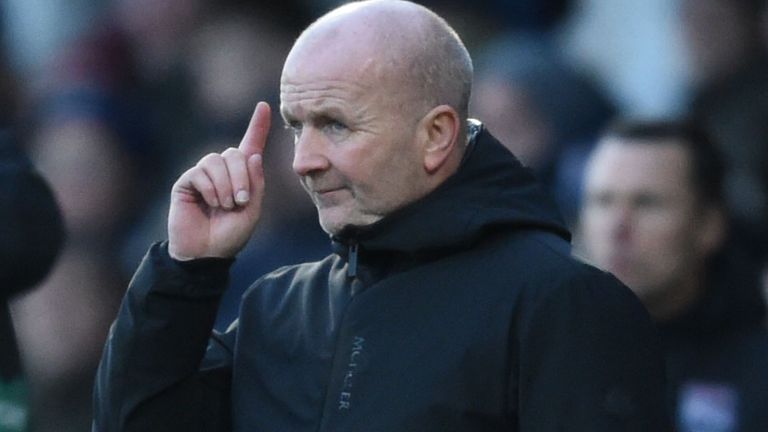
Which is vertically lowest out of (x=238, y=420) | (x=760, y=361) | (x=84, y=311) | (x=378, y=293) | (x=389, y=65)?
(x=84, y=311)

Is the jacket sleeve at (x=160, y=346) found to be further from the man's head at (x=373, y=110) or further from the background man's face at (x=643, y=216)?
the background man's face at (x=643, y=216)

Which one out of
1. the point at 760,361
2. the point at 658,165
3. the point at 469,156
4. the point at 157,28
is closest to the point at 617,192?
the point at 658,165

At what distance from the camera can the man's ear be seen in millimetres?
3592

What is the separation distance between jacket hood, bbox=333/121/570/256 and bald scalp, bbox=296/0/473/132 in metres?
0.09

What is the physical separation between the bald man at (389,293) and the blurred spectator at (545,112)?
2.97m

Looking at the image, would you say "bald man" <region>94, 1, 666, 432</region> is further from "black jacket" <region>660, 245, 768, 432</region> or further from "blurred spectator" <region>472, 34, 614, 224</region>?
"blurred spectator" <region>472, 34, 614, 224</region>

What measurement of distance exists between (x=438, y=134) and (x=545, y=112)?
10.8ft

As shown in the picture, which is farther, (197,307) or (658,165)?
(658,165)

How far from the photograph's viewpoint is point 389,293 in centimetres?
357

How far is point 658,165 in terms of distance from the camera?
18.7 ft

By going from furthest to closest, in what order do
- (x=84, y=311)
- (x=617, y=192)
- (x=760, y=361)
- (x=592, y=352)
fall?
(x=84, y=311), (x=617, y=192), (x=760, y=361), (x=592, y=352)

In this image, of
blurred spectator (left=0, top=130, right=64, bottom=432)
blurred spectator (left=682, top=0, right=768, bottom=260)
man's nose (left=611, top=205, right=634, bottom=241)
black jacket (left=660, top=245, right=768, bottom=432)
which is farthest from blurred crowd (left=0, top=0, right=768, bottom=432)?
blurred spectator (left=0, top=130, right=64, bottom=432)

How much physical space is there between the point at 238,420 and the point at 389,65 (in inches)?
27.4

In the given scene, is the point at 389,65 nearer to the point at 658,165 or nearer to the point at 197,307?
the point at 197,307
